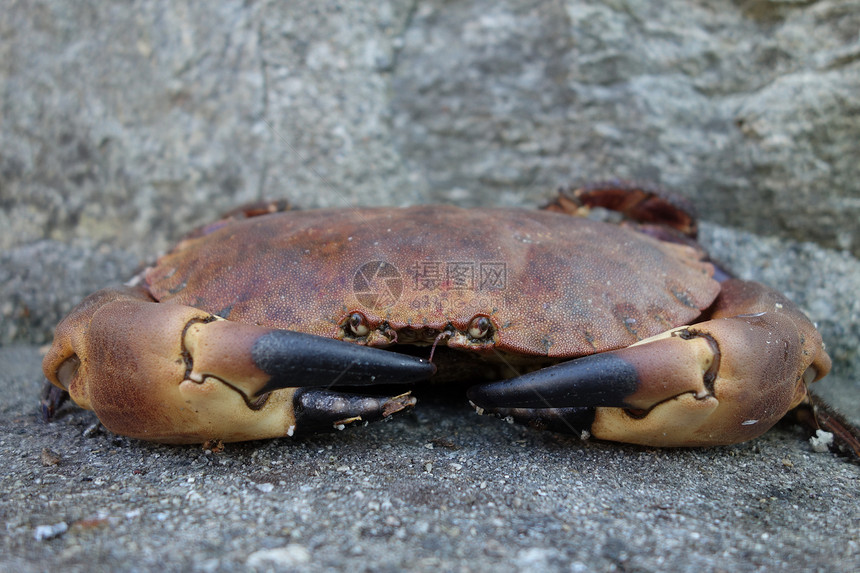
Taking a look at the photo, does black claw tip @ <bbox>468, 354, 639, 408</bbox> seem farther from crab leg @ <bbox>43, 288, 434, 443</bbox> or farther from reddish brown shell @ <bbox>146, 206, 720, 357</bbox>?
crab leg @ <bbox>43, 288, 434, 443</bbox>

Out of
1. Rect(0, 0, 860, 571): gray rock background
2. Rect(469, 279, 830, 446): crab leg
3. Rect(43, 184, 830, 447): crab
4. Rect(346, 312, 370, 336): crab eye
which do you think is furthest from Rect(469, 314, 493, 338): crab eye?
Rect(0, 0, 860, 571): gray rock background

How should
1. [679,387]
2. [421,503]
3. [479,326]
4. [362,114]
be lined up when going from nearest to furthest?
[421,503]
[679,387]
[479,326]
[362,114]

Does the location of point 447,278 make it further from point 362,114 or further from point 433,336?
point 362,114

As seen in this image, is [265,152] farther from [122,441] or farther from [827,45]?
[827,45]

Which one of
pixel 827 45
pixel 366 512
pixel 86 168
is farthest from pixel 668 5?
pixel 86 168

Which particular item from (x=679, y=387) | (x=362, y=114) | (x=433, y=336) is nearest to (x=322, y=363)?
(x=433, y=336)

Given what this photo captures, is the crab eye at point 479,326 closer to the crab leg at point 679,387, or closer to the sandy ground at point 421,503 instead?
the crab leg at point 679,387
